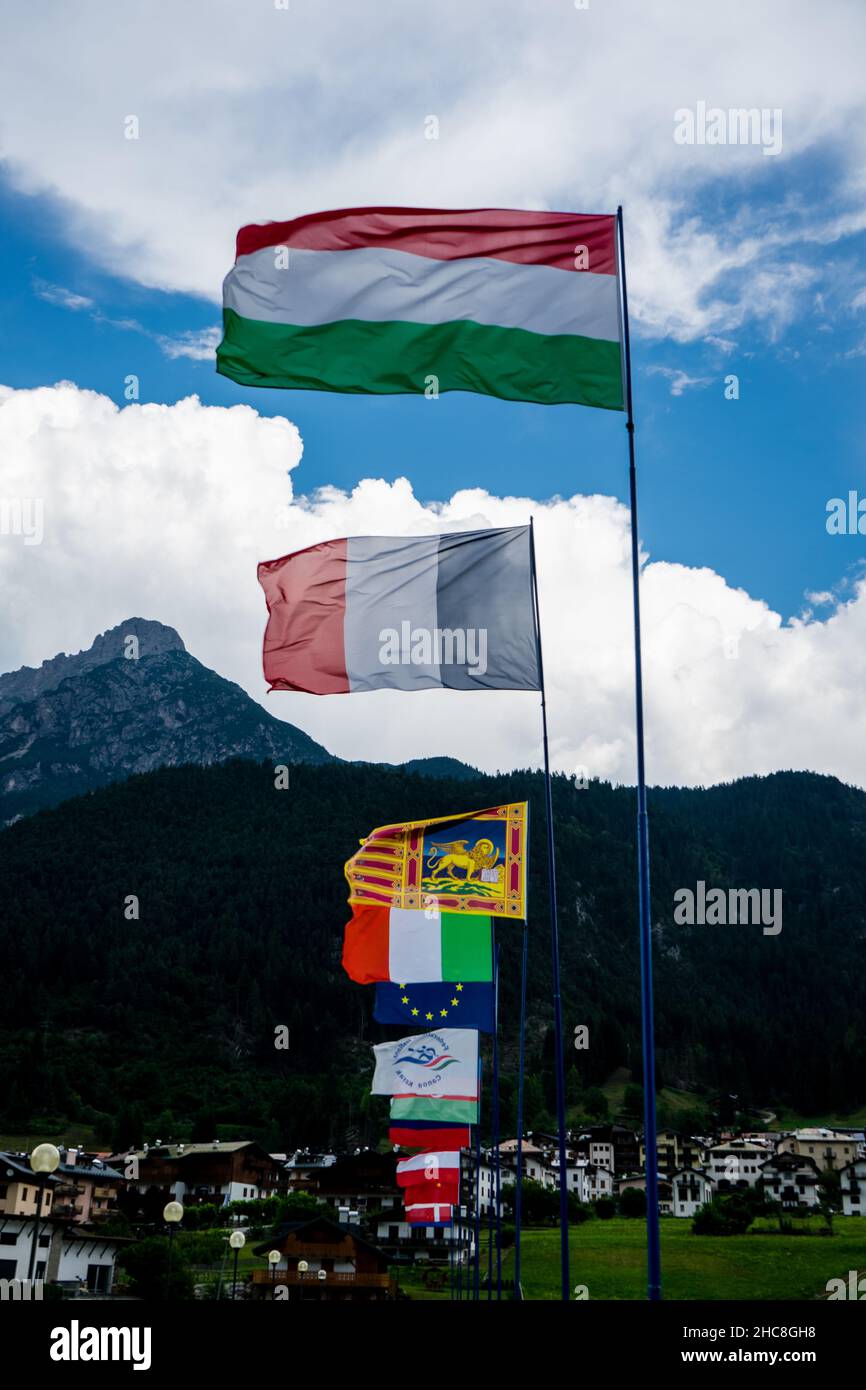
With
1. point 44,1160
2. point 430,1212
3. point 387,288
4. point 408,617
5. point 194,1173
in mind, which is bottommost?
point 194,1173

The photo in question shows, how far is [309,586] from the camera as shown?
67.6 feet

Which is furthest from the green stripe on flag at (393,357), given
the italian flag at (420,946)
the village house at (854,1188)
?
the village house at (854,1188)

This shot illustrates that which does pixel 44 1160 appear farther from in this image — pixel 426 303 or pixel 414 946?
pixel 426 303

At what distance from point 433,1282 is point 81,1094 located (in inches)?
3971

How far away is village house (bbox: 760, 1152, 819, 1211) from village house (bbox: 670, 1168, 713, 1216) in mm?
6618

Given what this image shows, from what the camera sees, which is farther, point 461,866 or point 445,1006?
point 445,1006

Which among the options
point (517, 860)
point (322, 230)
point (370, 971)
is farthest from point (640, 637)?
point (370, 971)

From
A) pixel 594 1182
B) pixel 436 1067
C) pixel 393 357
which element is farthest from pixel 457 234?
pixel 594 1182

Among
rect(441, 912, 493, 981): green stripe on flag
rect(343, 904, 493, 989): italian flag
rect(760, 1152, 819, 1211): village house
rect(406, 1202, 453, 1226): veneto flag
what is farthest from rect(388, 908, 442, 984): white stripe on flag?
rect(760, 1152, 819, 1211): village house

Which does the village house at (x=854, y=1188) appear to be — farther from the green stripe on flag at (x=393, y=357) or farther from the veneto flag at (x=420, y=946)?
the green stripe on flag at (x=393, y=357)

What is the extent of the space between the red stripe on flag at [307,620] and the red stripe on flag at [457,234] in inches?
221

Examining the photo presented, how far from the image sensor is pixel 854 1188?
107 m

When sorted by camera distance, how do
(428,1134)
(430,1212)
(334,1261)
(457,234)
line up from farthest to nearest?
(334,1261)
(430,1212)
(428,1134)
(457,234)

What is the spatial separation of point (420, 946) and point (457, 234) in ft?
54.1
